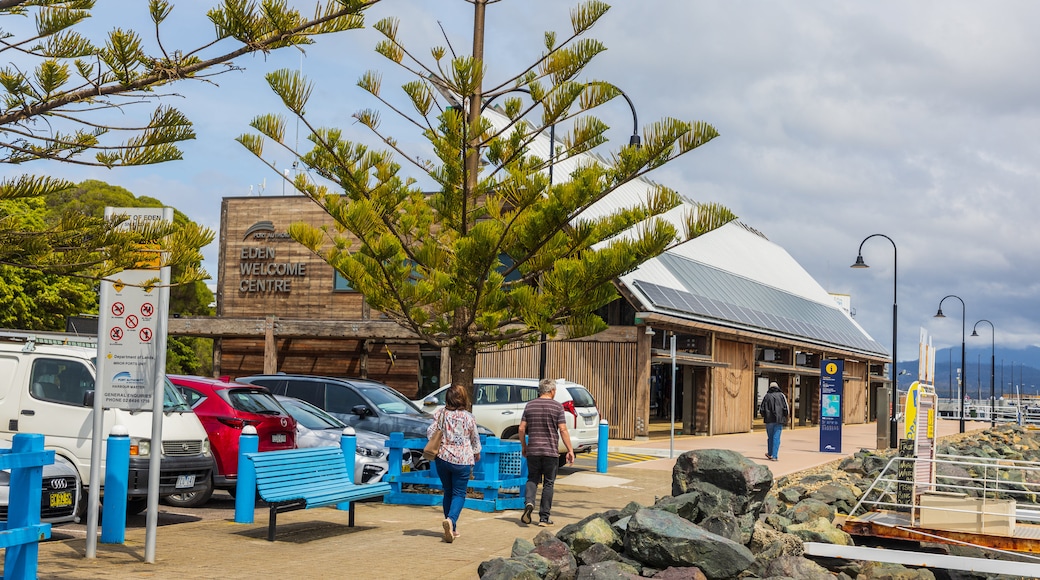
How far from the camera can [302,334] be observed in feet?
96.0

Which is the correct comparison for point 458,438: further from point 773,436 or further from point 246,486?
point 773,436

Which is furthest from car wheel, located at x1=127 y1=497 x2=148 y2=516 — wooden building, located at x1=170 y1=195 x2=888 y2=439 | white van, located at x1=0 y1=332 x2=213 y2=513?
wooden building, located at x1=170 y1=195 x2=888 y2=439

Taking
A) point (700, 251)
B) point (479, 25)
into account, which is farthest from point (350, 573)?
point (700, 251)

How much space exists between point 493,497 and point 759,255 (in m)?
34.9

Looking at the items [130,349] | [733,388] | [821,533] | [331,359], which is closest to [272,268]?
[331,359]

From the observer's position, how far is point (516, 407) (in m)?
18.7

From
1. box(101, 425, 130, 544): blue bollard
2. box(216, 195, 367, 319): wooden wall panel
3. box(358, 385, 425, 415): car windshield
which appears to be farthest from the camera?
box(216, 195, 367, 319): wooden wall panel

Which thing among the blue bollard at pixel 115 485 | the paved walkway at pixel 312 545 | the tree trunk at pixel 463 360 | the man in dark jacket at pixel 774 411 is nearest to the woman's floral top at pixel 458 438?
the paved walkway at pixel 312 545

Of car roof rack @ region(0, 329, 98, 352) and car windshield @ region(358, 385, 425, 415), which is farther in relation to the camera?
car windshield @ region(358, 385, 425, 415)

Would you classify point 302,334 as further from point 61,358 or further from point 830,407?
point 61,358

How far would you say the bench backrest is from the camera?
938 centimetres

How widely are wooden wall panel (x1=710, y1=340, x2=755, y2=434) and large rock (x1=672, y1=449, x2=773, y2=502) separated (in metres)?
16.2

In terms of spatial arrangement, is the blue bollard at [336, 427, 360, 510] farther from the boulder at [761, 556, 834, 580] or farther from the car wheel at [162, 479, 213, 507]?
the boulder at [761, 556, 834, 580]

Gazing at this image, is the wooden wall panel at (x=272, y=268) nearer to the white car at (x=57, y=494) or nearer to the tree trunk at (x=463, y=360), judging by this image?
the tree trunk at (x=463, y=360)
